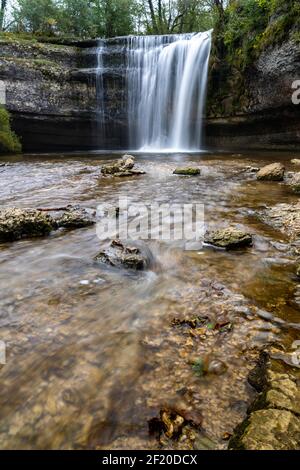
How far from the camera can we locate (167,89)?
17.1 meters

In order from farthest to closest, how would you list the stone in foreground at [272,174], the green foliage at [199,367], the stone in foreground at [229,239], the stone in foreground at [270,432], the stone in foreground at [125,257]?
the stone in foreground at [272,174]
the stone in foreground at [229,239]
the stone in foreground at [125,257]
the green foliage at [199,367]
the stone in foreground at [270,432]

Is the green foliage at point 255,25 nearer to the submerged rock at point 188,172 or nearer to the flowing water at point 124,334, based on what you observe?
the submerged rock at point 188,172

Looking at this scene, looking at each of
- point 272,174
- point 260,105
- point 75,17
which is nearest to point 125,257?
point 272,174

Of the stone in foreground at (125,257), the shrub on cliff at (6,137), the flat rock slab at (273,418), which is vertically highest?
the shrub on cliff at (6,137)

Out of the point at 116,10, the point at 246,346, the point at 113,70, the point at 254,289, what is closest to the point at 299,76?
the point at 113,70

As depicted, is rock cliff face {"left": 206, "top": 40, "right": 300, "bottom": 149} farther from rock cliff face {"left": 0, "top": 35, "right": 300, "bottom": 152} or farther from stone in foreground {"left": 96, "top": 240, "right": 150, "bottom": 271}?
stone in foreground {"left": 96, "top": 240, "right": 150, "bottom": 271}

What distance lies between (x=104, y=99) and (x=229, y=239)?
16.4 metres

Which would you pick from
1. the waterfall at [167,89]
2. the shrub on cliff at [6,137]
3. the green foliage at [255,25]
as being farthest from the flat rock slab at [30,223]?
the waterfall at [167,89]

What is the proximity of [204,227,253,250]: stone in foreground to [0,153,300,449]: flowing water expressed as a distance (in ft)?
0.46

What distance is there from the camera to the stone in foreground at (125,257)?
130 inches

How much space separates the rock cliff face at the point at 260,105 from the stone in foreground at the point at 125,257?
12.0 m

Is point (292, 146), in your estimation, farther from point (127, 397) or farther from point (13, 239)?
point (127, 397)

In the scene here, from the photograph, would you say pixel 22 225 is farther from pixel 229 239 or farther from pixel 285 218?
pixel 285 218

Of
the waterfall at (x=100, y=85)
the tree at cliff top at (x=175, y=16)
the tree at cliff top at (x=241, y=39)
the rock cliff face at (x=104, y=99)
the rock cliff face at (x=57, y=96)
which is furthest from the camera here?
the tree at cliff top at (x=175, y=16)
